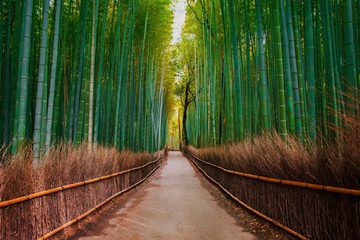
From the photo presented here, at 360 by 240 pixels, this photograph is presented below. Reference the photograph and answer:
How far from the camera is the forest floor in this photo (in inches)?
129

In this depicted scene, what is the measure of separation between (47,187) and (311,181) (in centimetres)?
228

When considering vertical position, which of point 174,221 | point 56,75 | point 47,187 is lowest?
point 174,221

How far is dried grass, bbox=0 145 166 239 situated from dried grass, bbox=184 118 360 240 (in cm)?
211

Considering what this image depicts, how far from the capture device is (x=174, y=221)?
3.91 meters

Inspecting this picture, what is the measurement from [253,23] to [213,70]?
294 centimetres

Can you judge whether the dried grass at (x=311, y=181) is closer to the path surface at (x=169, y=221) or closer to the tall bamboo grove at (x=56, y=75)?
the path surface at (x=169, y=221)

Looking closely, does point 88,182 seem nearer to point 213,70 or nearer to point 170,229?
point 170,229

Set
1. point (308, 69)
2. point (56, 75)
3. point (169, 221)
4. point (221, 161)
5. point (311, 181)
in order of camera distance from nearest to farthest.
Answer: point (311, 181)
point (308, 69)
point (169, 221)
point (56, 75)
point (221, 161)

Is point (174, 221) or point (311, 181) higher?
point (311, 181)

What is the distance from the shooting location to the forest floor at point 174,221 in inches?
129

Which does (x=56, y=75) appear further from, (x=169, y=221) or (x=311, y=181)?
(x=311, y=181)

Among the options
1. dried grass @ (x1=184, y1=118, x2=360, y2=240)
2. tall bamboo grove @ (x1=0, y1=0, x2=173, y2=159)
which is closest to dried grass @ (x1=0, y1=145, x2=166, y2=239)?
tall bamboo grove @ (x1=0, y1=0, x2=173, y2=159)

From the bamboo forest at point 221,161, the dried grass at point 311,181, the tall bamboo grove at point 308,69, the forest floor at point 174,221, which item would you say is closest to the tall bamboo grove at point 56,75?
the bamboo forest at point 221,161

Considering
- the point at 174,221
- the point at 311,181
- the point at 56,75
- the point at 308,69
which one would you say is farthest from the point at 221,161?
the point at 311,181
